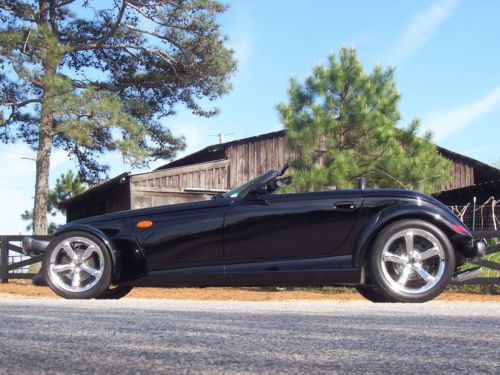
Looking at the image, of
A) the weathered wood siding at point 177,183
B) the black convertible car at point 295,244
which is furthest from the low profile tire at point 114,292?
the weathered wood siding at point 177,183

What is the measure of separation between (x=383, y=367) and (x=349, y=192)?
280cm

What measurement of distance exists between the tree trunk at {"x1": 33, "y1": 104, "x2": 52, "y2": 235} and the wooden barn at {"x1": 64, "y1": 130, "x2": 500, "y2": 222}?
7.80 ft

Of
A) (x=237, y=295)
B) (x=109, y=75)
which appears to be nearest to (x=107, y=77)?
(x=109, y=75)

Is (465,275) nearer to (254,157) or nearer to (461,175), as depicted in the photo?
(254,157)

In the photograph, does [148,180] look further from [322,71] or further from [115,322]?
[115,322]

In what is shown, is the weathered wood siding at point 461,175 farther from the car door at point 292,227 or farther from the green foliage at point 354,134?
the car door at point 292,227

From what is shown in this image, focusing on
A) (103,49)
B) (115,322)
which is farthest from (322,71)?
(115,322)

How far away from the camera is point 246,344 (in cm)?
288

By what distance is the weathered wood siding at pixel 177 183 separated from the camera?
20.0 metres

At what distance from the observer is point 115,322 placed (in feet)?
12.6

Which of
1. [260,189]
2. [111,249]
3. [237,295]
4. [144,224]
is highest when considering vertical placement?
[260,189]

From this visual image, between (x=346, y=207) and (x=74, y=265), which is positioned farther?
(x=74, y=265)

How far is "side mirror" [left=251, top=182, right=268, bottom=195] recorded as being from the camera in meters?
5.10

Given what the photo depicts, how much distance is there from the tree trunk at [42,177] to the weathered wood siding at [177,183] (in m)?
2.92
